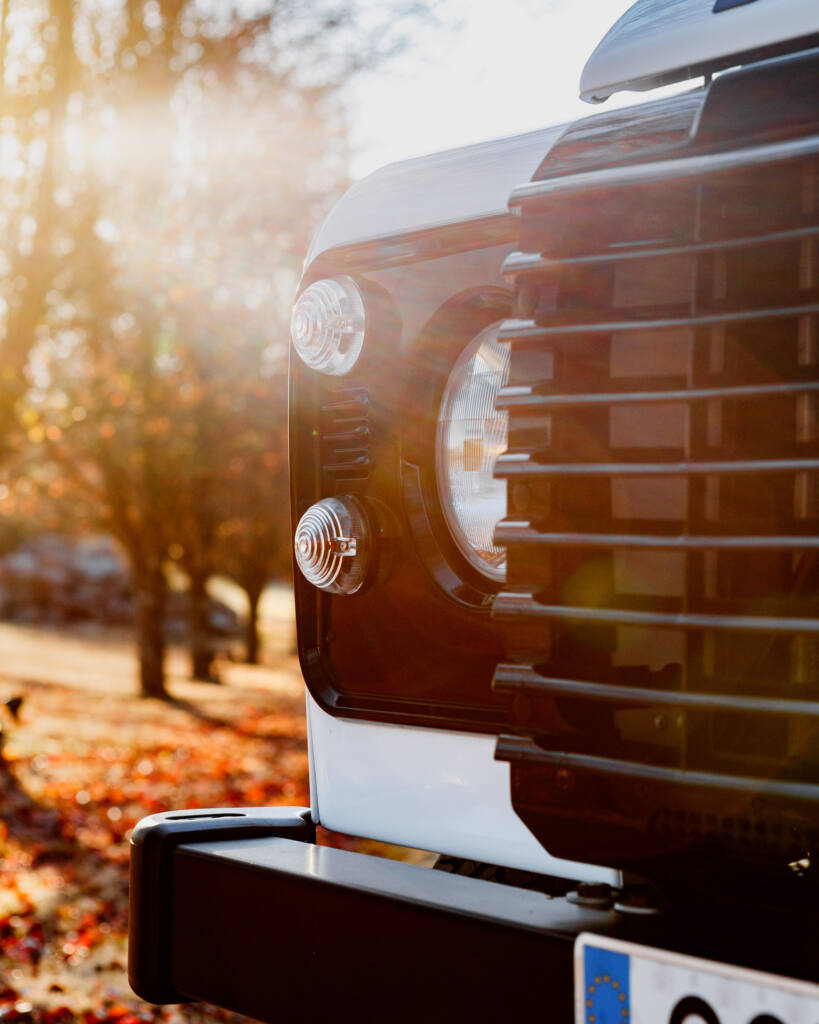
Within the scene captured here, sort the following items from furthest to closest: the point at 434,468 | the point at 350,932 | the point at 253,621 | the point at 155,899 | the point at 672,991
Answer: the point at 253,621 → the point at 434,468 → the point at 155,899 → the point at 350,932 → the point at 672,991

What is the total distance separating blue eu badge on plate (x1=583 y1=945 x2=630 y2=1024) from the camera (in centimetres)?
134

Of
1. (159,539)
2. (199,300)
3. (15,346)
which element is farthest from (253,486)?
(15,346)

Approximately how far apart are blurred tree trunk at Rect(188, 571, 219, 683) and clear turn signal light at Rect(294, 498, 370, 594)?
2113cm

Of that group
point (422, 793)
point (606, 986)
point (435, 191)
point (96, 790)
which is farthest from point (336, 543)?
point (96, 790)

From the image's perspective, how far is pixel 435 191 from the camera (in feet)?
6.46

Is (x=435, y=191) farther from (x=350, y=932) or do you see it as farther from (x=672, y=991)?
(x=672, y=991)

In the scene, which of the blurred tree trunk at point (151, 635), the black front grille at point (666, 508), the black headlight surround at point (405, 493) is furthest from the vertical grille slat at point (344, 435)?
the blurred tree trunk at point (151, 635)

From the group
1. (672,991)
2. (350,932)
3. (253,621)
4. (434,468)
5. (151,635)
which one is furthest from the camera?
(253,621)

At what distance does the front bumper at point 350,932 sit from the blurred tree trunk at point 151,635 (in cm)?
1720

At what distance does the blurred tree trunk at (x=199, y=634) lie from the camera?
23.0m

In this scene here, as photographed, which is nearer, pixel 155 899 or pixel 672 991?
pixel 672 991

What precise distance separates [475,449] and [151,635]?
1774cm

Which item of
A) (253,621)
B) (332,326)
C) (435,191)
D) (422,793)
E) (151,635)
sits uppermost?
(435,191)

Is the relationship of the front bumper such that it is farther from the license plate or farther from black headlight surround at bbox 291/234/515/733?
black headlight surround at bbox 291/234/515/733
